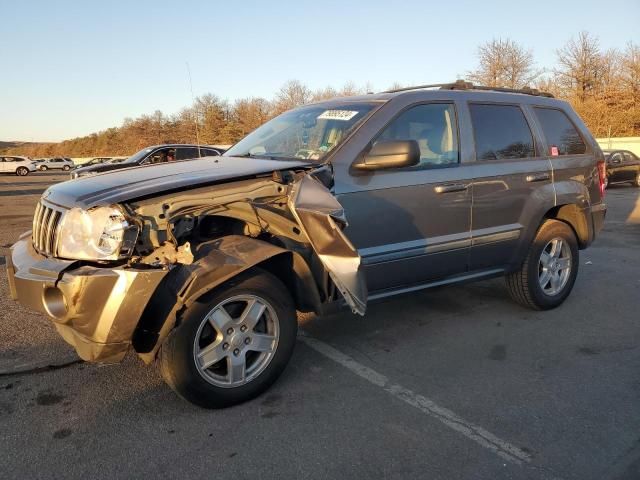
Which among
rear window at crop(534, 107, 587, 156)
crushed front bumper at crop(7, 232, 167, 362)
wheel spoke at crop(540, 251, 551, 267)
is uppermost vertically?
rear window at crop(534, 107, 587, 156)

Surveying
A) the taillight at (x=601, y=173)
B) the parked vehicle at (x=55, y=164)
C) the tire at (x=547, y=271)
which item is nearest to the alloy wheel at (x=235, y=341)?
the tire at (x=547, y=271)

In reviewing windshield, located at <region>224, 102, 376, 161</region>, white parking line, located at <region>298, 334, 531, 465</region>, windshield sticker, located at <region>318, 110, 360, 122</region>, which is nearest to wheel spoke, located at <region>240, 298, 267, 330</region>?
white parking line, located at <region>298, 334, 531, 465</region>

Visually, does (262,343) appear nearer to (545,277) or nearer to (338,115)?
(338,115)

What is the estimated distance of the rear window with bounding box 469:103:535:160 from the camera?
4.48 metres

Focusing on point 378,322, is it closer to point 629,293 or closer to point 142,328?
point 142,328

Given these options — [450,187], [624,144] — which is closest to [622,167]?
[624,144]

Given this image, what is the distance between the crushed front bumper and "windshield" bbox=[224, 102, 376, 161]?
1.61m

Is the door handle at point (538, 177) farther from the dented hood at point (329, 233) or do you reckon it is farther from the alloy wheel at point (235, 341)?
the alloy wheel at point (235, 341)

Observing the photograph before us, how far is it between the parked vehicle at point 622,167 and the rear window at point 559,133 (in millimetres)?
14238

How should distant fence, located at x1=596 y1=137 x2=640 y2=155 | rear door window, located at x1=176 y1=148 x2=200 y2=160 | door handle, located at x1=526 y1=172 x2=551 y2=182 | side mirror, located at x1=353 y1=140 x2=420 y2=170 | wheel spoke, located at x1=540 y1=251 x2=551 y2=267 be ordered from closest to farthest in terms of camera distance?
1. side mirror, located at x1=353 y1=140 x2=420 y2=170
2. door handle, located at x1=526 y1=172 x2=551 y2=182
3. wheel spoke, located at x1=540 y1=251 x2=551 y2=267
4. rear door window, located at x1=176 y1=148 x2=200 y2=160
5. distant fence, located at x1=596 y1=137 x2=640 y2=155

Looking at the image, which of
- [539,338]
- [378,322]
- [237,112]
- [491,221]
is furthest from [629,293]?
[237,112]

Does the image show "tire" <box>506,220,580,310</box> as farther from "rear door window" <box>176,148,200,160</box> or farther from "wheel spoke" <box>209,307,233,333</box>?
"rear door window" <box>176,148,200,160</box>

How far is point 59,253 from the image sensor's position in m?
2.98

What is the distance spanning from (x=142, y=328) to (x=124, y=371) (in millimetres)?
897
